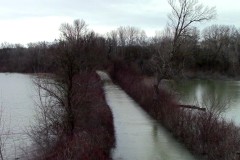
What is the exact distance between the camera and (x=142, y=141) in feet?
61.5

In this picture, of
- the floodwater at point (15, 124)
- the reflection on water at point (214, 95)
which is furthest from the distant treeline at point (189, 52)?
the floodwater at point (15, 124)

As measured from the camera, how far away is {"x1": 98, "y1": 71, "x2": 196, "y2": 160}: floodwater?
1606 cm

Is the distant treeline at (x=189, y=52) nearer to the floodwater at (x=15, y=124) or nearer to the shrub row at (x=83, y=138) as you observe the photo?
the floodwater at (x=15, y=124)

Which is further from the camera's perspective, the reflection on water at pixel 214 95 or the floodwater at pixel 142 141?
the reflection on water at pixel 214 95

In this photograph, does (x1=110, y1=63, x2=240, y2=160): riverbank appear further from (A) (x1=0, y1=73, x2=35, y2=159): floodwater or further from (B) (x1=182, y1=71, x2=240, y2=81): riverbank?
(B) (x1=182, y1=71, x2=240, y2=81): riverbank

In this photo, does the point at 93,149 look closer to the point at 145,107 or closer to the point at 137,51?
the point at 145,107

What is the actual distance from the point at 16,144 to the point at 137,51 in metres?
62.6

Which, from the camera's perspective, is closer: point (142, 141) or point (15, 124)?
point (142, 141)

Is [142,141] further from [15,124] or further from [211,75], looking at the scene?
[211,75]

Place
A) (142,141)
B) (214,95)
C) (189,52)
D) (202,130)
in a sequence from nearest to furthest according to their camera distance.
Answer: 1. (202,130)
2. (142,141)
3. (214,95)
4. (189,52)

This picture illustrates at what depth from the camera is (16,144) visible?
60.5 ft

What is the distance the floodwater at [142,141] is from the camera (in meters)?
16.1

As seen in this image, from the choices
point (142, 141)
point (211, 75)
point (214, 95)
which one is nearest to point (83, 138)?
point (142, 141)

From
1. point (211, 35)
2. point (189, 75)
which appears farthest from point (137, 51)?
point (211, 35)
